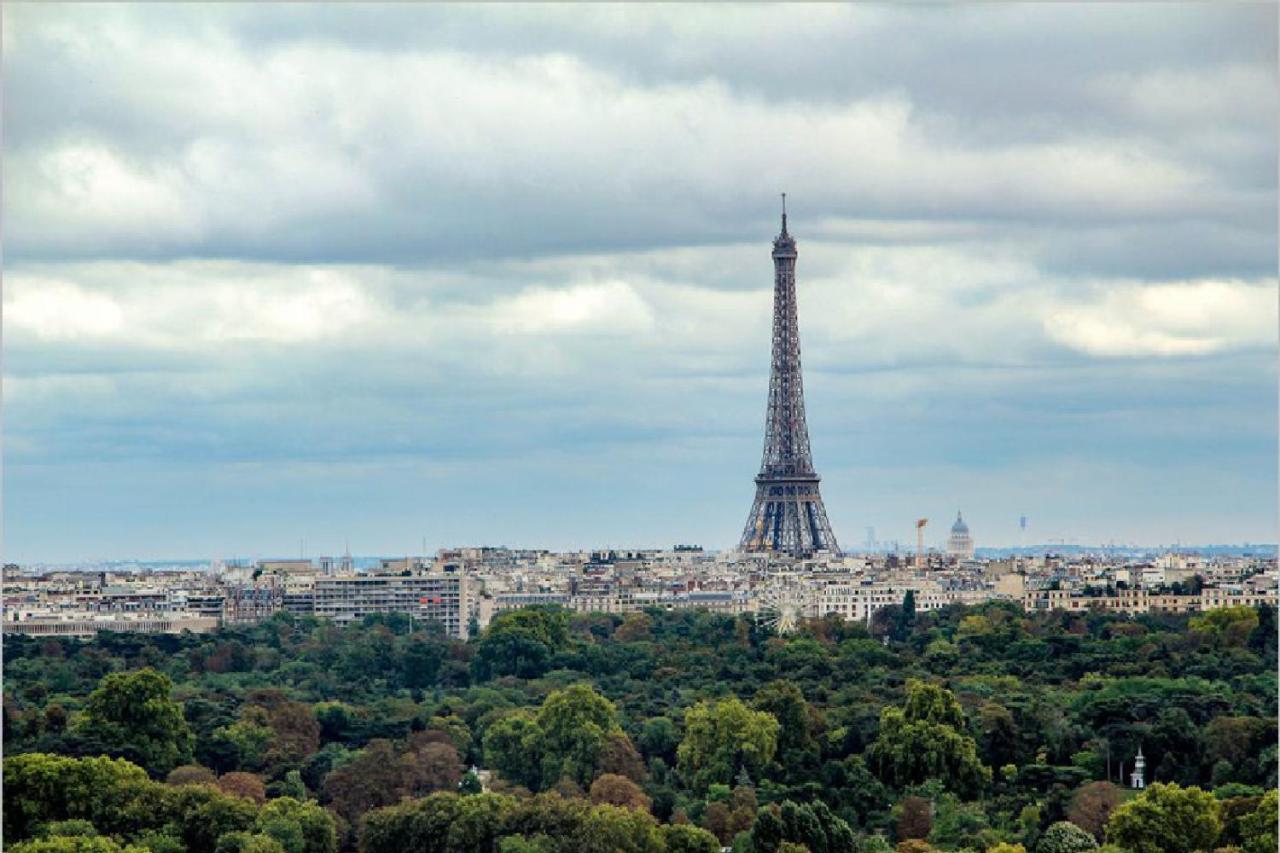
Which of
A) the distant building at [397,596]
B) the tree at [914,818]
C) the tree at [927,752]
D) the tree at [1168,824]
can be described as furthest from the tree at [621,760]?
the distant building at [397,596]

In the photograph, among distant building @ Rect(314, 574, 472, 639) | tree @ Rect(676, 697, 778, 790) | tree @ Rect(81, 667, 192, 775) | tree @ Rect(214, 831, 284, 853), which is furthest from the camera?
distant building @ Rect(314, 574, 472, 639)

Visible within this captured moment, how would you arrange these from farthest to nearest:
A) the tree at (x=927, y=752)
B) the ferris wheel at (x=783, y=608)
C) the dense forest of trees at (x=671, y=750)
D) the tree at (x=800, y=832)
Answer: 1. the ferris wheel at (x=783, y=608)
2. the tree at (x=927, y=752)
3. the dense forest of trees at (x=671, y=750)
4. the tree at (x=800, y=832)

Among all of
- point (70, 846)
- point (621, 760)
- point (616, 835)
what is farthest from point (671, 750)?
point (70, 846)

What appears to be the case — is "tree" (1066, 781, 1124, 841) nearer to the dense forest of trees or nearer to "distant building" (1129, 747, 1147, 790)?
the dense forest of trees

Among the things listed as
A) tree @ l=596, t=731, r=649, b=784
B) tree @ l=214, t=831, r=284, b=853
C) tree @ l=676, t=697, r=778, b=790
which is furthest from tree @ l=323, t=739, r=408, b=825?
tree @ l=676, t=697, r=778, b=790

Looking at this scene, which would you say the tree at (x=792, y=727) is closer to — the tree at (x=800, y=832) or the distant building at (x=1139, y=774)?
the distant building at (x=1139, y=774)

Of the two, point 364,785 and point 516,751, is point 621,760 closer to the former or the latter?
point 516,751
